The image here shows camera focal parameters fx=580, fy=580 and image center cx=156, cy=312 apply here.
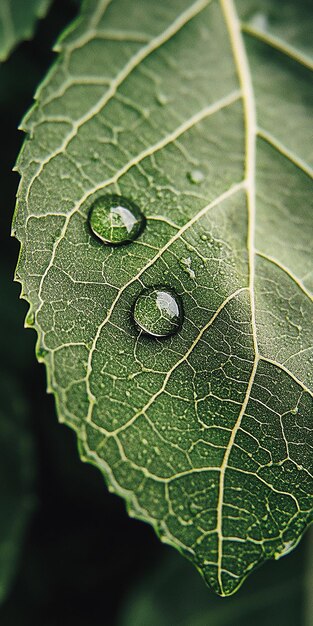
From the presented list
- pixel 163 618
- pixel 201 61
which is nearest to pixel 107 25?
pixel 201 61

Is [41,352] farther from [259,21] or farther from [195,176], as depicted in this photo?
[259,21]

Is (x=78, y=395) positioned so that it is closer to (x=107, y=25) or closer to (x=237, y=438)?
(x=237, y=438)

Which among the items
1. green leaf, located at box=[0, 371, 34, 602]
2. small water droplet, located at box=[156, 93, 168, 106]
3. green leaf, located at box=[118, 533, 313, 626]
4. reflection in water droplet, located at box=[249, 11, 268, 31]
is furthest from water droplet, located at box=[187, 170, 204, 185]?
green leaf, located at box=[118, 533, 313, 626]

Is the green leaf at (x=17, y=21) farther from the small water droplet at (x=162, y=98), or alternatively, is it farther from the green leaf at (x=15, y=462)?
the green leaf at (x=15, y=462)

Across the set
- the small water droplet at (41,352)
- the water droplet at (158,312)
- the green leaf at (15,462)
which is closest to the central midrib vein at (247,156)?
the water droplet at (158,312)

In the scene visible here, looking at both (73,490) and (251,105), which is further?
(73,490)

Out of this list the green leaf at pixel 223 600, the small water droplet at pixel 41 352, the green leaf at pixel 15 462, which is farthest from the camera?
the green leaf at pixel 223 600

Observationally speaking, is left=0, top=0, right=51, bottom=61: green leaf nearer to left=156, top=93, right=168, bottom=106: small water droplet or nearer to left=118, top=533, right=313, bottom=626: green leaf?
left=156, top=93, right=168, bottom=106: small water droplet
